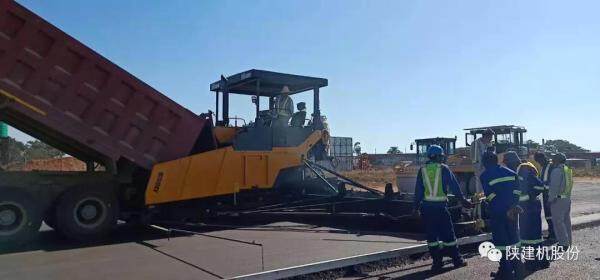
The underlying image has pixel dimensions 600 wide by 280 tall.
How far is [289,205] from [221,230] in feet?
4.75

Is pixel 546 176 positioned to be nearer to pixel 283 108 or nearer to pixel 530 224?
pixel 530 224

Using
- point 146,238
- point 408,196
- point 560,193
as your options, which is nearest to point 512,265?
point 560,193

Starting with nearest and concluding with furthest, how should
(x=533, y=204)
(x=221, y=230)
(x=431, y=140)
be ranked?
(x=533, y=204) → (x=221, y=230) → (x=431, y=140)

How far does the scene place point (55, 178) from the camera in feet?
25.8

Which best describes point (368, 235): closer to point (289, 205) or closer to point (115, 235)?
point (289, 205)

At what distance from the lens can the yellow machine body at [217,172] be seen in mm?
8297

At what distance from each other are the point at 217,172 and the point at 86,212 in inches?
86.4

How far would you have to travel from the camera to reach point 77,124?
7.64 m

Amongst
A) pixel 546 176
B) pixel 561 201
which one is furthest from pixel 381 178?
pixel 561 201

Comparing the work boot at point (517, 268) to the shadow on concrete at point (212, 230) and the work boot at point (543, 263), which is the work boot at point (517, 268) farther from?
the shadow on concrete at point (212, 230)

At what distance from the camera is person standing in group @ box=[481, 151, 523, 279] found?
19.1 feet

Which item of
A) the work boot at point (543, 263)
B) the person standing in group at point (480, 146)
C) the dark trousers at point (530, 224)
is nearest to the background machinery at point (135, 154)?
the person standing in group at point (480, 146)

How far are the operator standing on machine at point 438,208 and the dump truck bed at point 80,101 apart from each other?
4.12 meters

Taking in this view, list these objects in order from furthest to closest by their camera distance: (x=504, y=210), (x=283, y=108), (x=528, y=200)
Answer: (x=283, y=108) → (x=528, y=200) → (x=504, y=210)
